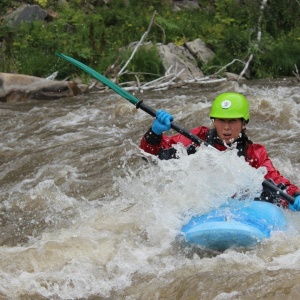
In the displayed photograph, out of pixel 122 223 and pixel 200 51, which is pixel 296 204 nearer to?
pixel 122 223

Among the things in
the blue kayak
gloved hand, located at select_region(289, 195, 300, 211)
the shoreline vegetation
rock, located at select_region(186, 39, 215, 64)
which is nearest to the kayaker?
gloved hand, located at select_region(289, 195, 300, 211)

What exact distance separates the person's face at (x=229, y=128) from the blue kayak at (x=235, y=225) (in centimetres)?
60

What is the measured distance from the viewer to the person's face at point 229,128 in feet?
15.8

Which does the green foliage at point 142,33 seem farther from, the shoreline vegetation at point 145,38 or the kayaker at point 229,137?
the kayaker at point 229,137

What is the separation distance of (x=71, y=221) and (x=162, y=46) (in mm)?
8883

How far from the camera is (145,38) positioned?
539 inches

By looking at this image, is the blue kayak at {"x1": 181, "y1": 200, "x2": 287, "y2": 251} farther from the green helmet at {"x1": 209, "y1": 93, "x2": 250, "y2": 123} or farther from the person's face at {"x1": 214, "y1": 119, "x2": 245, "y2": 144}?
the green helmet at {"x1": 209, "y1": 93, "x2": 250, "y2": 123}

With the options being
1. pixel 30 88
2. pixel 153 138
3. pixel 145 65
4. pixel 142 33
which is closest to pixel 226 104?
pixel 153 138

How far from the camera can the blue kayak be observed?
4.05 metres

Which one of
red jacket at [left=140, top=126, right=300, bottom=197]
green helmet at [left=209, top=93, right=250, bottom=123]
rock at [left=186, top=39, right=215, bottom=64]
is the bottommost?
rock at [left=186, top=39, right=215, bottom=64]

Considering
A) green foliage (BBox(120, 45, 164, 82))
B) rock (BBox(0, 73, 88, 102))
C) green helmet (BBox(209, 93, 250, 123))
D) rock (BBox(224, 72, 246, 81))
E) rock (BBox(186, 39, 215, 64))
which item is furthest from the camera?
rock (BBox(186, 39, 215, 64))

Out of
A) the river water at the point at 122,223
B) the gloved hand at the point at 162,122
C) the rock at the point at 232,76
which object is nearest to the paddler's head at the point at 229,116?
the river water at the point at 122,223

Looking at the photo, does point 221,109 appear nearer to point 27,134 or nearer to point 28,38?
point 27,134

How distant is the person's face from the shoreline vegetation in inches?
267
